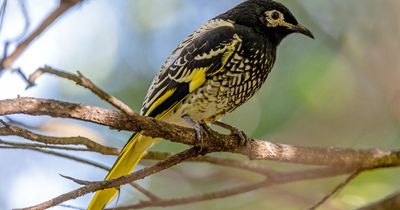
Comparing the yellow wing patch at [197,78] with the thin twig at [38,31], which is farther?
the yellow wing patch at [197,78]

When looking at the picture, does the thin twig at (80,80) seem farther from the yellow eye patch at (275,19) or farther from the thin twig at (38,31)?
the yellow eye patch at (275,19)

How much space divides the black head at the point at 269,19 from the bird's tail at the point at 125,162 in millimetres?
861

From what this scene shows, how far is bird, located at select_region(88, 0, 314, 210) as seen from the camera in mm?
3707

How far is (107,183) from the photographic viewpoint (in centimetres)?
288

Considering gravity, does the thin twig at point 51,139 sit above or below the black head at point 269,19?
below

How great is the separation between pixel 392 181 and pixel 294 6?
169cm

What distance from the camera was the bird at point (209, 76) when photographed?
3707mm

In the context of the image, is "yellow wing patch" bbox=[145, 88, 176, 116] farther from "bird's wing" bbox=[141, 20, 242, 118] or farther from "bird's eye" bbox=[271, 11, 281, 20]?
"bird's eye" bbox=[271, 11, 281, 20]

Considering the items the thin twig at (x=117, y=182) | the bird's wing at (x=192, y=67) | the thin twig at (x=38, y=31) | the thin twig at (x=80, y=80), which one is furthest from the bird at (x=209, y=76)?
the thin twig at (x=38, y=31)

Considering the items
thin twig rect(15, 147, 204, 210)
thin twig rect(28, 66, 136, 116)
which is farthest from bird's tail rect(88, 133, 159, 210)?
thin twig rect(28, 66, 136, 116)

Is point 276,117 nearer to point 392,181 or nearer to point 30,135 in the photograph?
point 392,181

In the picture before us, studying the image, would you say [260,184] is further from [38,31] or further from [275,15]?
[38,31]

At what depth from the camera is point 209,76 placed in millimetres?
3752

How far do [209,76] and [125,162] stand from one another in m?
0.60
